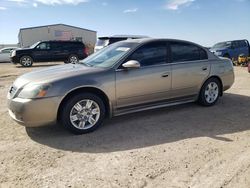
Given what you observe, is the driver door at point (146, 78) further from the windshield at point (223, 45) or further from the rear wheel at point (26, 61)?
the rear wheel at point (26, 61)

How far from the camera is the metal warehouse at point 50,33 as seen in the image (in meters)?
37.0

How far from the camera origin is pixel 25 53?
1862 cm

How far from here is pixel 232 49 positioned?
18.3 meters

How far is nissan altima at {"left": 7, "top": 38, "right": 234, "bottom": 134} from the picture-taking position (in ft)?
14.2

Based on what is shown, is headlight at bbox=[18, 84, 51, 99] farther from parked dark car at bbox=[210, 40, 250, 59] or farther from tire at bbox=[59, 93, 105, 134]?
parked dark car at bbox=[210, 40, 250, 59]

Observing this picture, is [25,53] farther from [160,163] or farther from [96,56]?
[160,163]

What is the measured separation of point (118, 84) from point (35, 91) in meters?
1.41

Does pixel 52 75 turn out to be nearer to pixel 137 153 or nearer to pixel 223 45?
pixel 137 153

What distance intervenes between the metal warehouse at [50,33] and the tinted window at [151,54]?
31.3 meters

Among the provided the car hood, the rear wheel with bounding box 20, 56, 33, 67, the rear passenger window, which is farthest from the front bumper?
the rear wheel with bounding box 20, 56, 33, 67

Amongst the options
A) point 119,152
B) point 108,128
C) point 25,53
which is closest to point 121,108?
point 108,128

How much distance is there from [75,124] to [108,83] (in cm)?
90

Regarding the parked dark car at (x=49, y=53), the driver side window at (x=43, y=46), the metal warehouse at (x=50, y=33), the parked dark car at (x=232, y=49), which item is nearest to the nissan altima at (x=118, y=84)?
the parked dark car at (x=232, y=49)

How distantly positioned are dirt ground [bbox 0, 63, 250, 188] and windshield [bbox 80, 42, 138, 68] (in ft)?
3.76
